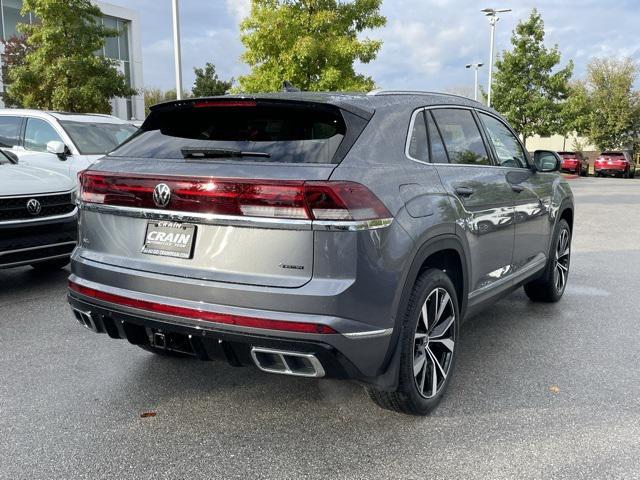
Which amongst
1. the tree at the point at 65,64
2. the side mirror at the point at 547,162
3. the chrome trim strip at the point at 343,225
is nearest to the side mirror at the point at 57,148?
the side mirror at the point at 547,162

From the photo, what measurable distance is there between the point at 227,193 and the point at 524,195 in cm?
264

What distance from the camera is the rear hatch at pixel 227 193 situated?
8.69 feet

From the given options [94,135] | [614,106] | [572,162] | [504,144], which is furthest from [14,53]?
[614,106]

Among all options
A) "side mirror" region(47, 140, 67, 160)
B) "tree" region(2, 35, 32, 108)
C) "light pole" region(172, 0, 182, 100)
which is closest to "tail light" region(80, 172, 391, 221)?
"side mirror" region(47, 140, 67, 160)

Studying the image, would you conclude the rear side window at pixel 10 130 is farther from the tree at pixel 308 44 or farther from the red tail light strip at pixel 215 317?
the tree at pixel 308 44

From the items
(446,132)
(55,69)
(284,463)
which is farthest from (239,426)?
(55,69)

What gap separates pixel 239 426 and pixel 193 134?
5.04 feet

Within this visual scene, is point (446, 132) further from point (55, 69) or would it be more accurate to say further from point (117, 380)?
point (55, 69)

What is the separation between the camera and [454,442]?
9.94ft

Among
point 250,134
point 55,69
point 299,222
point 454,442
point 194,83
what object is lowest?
point 454,442

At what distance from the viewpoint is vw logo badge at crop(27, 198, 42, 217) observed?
18.7 feet

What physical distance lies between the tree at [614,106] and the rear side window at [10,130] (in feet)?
147

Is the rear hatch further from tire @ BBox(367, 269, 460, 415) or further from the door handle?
the door handle

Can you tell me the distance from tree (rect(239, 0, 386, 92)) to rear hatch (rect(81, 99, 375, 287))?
15750 millimetres
